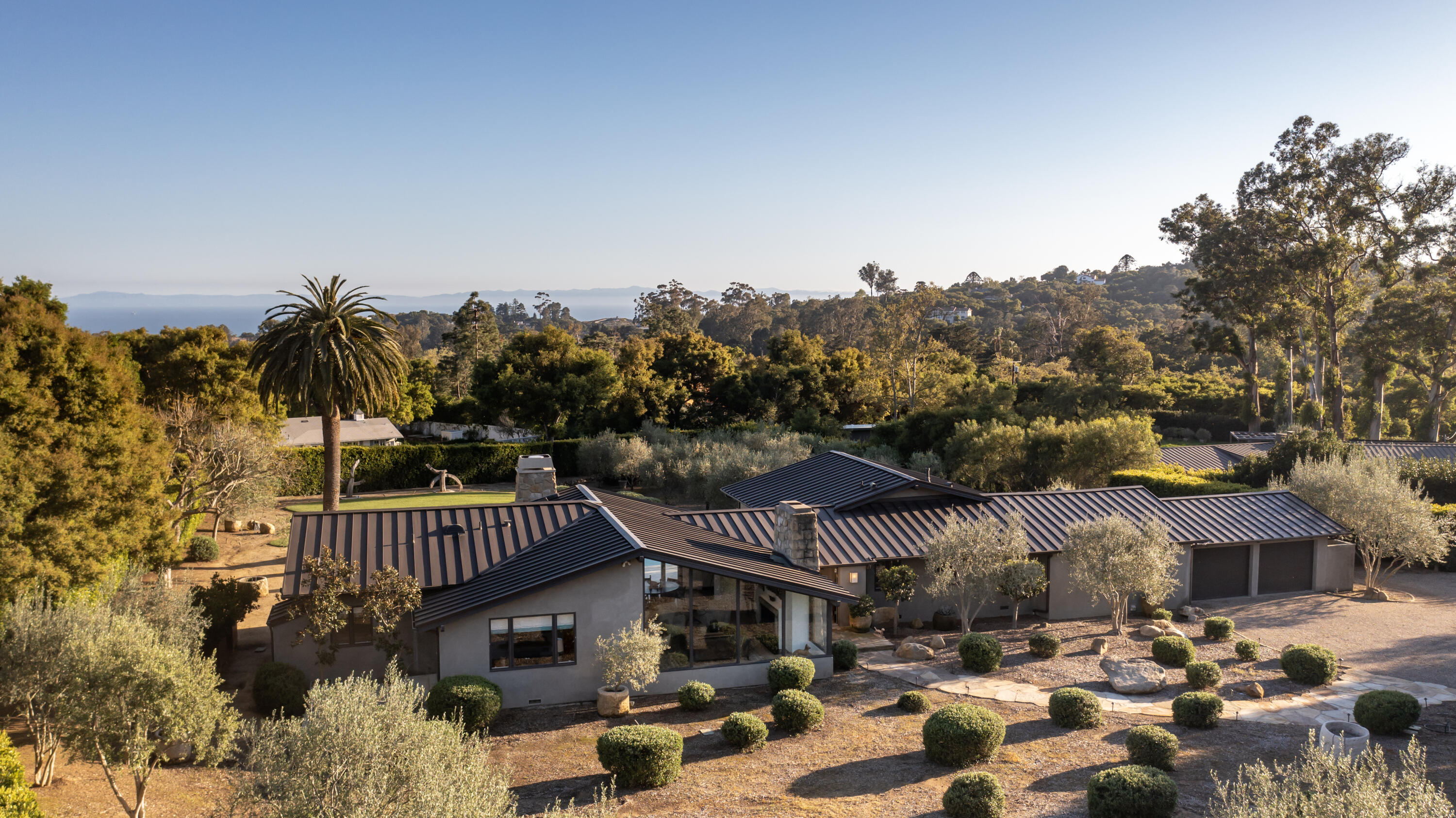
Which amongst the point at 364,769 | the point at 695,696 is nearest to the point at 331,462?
the point at 695,696

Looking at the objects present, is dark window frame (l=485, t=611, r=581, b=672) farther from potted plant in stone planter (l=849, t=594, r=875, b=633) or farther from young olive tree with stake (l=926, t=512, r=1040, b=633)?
young olive tree with stake (l=926, t=512, r=1040, b=633)

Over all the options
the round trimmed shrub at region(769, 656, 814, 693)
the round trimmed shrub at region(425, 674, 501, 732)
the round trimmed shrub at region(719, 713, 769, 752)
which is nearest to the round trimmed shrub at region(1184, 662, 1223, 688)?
the round trimmed shrub at region(769, 656, 814, 693)

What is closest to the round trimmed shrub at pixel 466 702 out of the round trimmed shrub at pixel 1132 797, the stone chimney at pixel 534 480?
the stone chimney at pixel 534 480

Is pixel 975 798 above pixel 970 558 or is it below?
below

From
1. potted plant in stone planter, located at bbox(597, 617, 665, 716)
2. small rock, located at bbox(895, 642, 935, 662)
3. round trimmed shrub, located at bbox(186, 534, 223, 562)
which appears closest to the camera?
potted plant in stone planter, located at bbox(597, 617, 665, 716)

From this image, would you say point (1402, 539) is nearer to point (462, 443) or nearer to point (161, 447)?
point (161, 447)

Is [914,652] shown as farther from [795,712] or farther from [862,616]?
[795,712]
